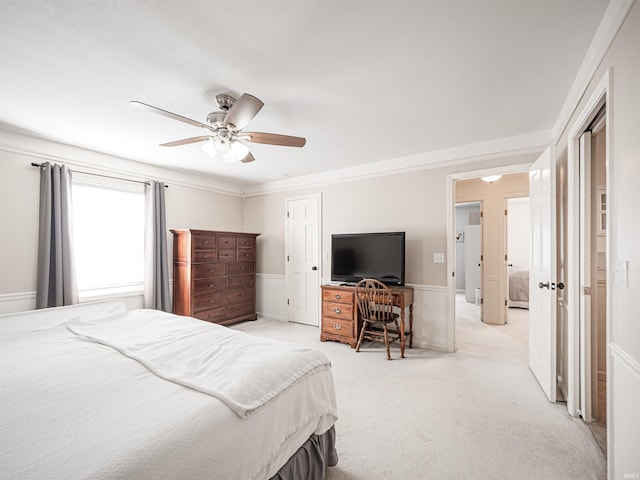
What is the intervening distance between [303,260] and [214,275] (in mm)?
1388

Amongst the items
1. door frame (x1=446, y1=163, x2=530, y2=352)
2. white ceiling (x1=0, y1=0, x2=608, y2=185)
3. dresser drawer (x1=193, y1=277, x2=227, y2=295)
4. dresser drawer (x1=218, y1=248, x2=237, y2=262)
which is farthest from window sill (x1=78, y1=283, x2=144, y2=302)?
door frame (x1=446, y1=163, x2=530, y2=352)

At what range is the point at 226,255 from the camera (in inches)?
180

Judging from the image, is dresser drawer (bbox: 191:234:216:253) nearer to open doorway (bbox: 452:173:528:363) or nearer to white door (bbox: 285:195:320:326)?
white door (bbox: 285:195:320:326)

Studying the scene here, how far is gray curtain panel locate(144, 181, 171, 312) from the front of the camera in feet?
13.0

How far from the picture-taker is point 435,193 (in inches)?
144

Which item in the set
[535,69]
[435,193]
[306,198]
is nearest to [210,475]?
[535,69]

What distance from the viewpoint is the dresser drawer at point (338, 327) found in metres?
3.72

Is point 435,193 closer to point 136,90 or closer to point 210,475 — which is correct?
point 136,90

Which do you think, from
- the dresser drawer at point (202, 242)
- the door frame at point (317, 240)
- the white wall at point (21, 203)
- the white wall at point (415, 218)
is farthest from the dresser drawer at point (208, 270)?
the white wall at point (415, 218)

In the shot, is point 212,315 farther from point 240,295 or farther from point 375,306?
point 375,306

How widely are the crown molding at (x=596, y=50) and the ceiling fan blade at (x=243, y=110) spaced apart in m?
1.80

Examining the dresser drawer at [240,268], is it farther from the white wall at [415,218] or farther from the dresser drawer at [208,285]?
the white wall at [415,218]

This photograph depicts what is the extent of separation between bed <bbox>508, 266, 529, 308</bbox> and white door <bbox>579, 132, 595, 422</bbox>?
4458mm

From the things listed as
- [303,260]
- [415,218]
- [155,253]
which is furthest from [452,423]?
[155,253]
